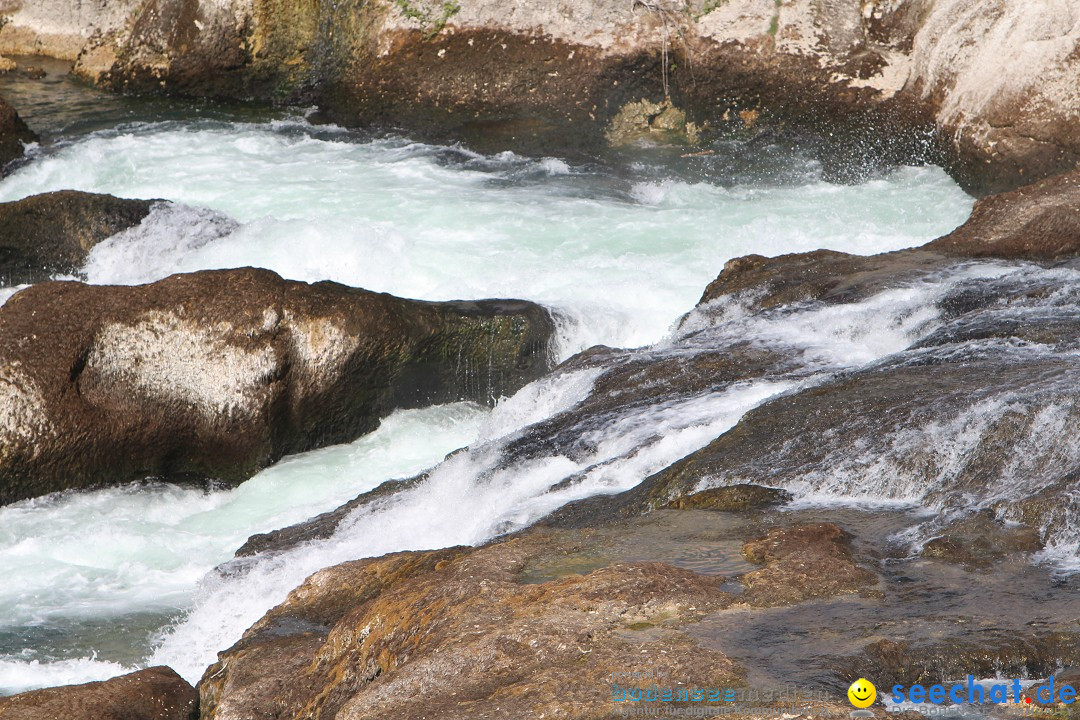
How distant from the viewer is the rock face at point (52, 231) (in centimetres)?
1078

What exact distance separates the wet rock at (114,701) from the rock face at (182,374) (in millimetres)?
3538

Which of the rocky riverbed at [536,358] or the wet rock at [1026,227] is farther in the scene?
the wet rock at [1026,227]

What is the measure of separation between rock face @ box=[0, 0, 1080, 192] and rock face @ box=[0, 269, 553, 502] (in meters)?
6.46

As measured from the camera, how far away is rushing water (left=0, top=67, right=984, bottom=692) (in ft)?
20.7

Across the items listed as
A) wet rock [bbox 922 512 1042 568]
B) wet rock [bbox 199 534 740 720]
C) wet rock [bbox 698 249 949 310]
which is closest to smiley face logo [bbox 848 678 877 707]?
wet rock [bbox 199 534 740 720]

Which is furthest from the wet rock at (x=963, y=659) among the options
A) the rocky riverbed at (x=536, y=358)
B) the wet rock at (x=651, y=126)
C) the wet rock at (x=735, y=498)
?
the wet rock at (x=651, y=126)

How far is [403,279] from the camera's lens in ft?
35.7

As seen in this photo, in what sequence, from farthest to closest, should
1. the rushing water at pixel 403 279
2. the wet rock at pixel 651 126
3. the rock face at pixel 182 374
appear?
1. the wet rock at pixel 651 126
2. the rock face at pixel 182 374
3. the rushing water at pixel 403 279

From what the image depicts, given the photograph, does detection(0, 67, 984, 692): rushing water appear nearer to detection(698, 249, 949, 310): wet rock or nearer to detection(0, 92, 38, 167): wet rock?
detection(0, 92, 38, 167): wet rock

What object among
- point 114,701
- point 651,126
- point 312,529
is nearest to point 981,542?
point 114,701

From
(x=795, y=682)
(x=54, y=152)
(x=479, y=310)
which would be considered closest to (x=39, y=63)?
(x=54, y=152)

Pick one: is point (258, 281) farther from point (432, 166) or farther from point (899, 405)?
point (432, 166)

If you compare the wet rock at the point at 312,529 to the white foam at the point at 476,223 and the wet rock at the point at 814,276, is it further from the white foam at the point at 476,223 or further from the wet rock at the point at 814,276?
the wet rock at the point at 814,276

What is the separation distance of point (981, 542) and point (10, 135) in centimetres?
1259
